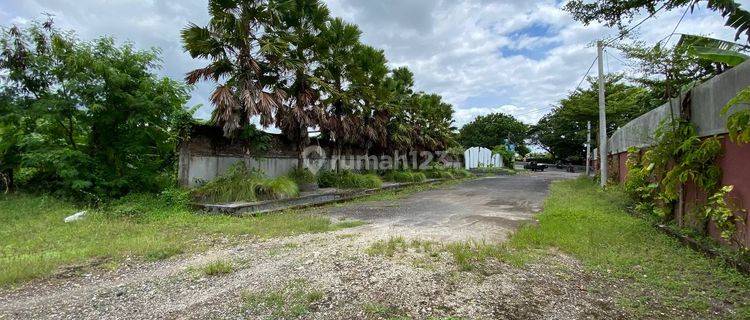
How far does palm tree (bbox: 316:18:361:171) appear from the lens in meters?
12.8

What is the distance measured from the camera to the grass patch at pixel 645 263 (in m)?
3.38

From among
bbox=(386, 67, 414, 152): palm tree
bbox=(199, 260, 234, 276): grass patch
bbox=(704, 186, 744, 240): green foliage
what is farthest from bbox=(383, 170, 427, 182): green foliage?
bbox=(199, 260, 234, 276): grass patch

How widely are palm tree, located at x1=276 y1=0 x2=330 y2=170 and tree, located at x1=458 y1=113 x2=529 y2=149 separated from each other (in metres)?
37.1

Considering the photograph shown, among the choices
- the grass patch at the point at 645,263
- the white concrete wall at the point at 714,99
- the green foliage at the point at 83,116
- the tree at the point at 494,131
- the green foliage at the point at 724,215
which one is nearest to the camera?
the grass patch at the point at 645,263

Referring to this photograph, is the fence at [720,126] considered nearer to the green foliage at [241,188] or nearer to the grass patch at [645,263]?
the grass patch at [645,263]

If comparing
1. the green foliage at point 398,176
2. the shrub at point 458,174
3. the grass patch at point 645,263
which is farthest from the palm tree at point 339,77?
the shrub at point 458,174

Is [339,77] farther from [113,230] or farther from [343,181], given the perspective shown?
[113,230]

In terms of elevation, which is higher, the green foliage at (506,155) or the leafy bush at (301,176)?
the green foliage at (506,155)

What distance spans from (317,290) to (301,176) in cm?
912

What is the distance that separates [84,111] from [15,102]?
1370 millimetres

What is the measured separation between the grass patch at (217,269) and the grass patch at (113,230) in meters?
1.07

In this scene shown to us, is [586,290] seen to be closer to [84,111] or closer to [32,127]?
[84,111]

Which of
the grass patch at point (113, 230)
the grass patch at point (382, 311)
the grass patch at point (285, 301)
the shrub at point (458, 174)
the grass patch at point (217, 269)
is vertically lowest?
the grass patch at point (382, 311)

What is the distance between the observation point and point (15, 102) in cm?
873
